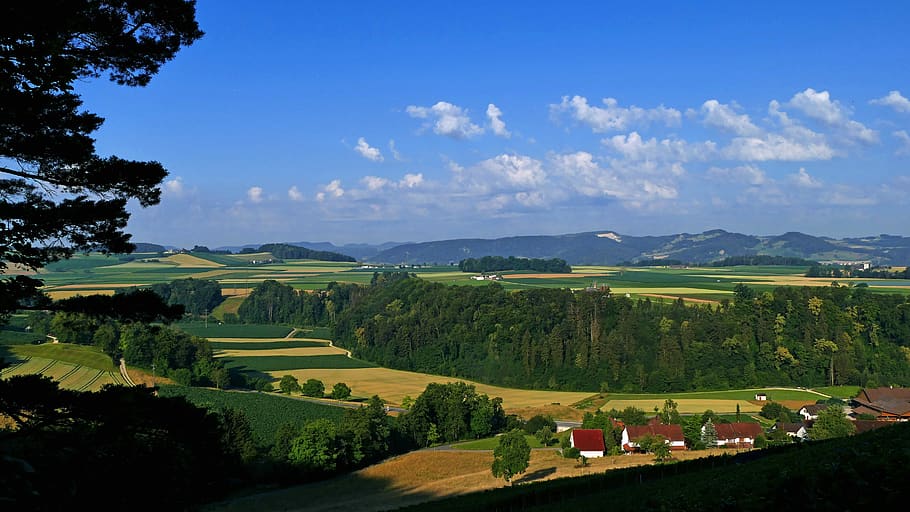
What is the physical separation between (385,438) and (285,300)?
86972mm

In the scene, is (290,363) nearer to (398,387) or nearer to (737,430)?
(398,387)

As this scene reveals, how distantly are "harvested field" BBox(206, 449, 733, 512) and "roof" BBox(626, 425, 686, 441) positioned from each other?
297cm

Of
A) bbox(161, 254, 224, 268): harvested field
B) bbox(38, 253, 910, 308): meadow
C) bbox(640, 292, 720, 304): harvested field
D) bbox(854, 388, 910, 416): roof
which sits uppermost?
bbox(161, 254, 224, 268): harvested field

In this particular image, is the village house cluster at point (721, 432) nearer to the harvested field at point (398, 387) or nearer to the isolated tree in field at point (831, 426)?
the isolated tree in field at point (831, 426)

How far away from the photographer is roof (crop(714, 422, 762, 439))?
159 feet

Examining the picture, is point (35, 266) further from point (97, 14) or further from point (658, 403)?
point (658, 403)

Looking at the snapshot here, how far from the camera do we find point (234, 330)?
113 meters

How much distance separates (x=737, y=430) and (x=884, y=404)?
17.7 meters

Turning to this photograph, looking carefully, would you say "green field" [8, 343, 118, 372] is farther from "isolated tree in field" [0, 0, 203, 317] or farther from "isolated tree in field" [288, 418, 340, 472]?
"isolated tree in field" [0, 0, 203, 317]

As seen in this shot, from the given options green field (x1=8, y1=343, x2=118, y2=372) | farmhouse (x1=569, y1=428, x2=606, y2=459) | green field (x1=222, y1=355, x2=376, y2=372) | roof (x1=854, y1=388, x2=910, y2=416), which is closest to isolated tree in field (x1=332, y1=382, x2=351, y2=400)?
green field (x1=222, y1=355, x2=376, y2=372)

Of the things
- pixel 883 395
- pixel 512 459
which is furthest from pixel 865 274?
pixel 512 459

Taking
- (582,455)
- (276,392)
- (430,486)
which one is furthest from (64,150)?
(276,392)

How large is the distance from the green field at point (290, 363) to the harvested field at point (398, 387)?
89.3 inches

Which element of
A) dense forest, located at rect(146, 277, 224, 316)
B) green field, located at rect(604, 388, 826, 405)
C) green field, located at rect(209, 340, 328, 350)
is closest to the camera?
green field, located at rect(604, 388, 826, 405)
